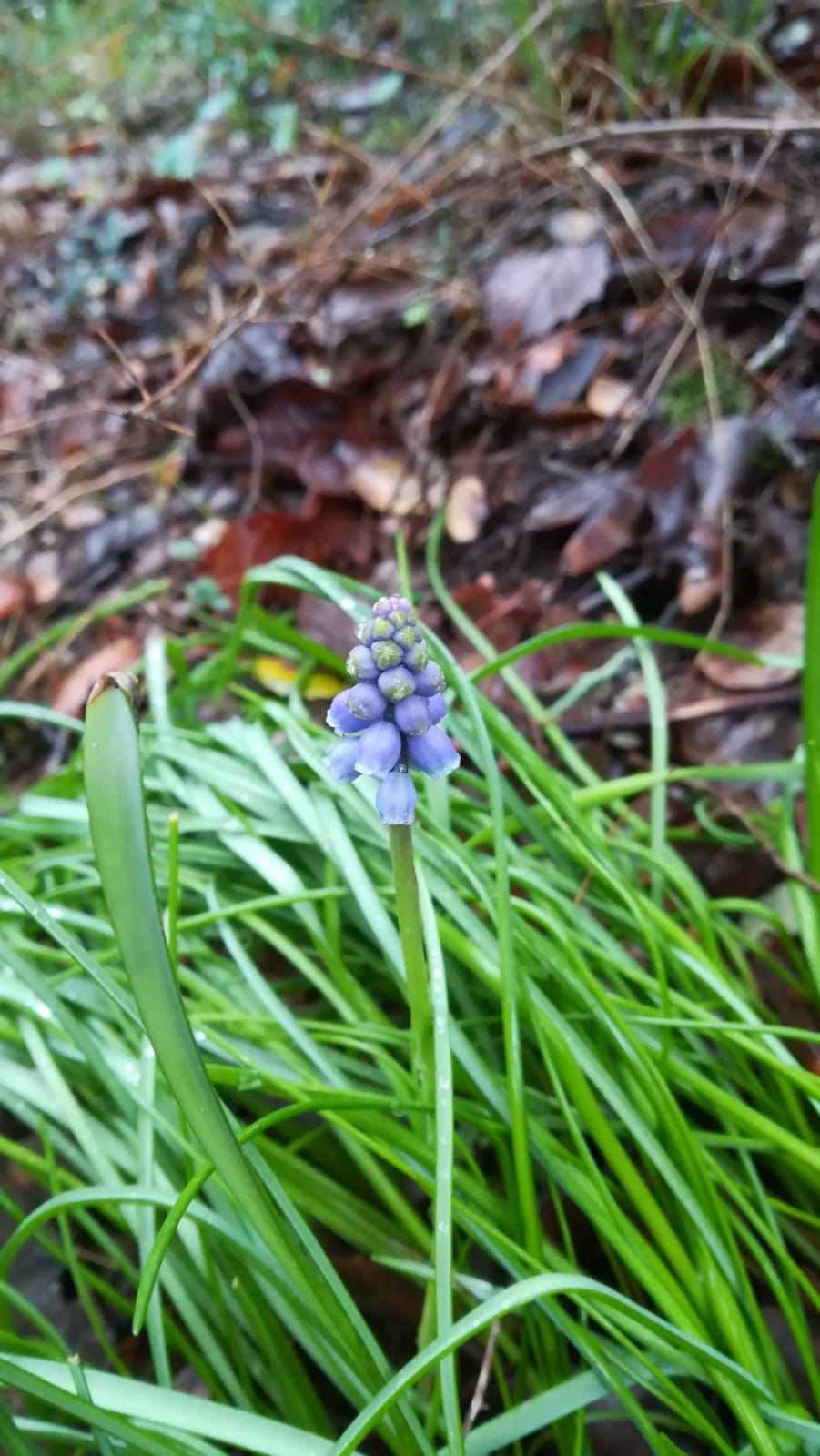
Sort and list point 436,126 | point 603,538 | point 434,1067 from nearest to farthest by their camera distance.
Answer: point 434,1067 → point 603,538 → point 436,126

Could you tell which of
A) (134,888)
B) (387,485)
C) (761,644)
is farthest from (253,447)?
(134,888)

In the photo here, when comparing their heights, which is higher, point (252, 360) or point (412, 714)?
point (252, 360)

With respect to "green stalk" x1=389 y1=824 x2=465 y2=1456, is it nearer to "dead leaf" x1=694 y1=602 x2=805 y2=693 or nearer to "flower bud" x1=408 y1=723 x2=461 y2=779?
"flower bud" x1=408 y1=723 x2=461 y2=779

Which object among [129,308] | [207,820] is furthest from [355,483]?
[129,308]

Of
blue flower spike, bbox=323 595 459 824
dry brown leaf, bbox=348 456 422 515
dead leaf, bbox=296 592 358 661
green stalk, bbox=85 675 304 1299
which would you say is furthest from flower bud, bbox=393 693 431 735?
dry brown leaf, bbox=348 456 422 515

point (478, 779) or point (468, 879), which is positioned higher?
point (478, 779)

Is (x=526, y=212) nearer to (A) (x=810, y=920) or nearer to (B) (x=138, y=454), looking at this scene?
(B) (x=138, y=454)

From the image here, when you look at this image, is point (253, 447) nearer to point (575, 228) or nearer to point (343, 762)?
point (575, 228)
